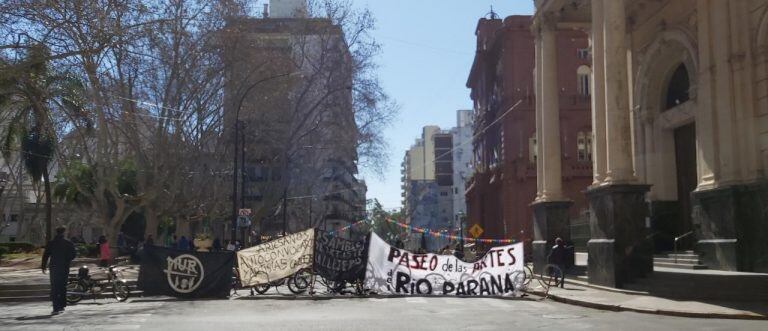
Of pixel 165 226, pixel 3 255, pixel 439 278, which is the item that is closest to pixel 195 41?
pixel 3 255

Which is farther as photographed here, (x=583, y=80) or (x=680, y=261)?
(x=583, y=80)

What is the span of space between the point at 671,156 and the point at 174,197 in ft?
80.3

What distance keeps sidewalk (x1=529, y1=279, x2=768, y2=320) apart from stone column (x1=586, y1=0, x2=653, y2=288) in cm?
86

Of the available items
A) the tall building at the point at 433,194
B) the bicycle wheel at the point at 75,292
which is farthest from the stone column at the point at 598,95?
the tall building at the point at 433,194

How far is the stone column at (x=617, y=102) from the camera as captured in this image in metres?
19.7

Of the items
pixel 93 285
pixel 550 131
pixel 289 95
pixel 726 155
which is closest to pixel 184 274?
pixel 93 285

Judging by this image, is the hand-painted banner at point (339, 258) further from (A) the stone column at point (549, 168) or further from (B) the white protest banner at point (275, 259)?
(A) the stone column at point (549, 168)

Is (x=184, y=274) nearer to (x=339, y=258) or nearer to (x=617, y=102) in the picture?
(x=339, y=258)

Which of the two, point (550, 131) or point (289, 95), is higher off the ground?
point (289, 95)

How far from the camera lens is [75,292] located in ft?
56.9

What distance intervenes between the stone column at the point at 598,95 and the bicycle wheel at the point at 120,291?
43.5 feet

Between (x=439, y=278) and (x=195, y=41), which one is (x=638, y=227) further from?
(x=195, y=41)

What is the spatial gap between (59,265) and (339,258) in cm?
697

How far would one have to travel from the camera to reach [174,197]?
38.1 metres
